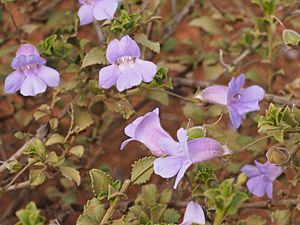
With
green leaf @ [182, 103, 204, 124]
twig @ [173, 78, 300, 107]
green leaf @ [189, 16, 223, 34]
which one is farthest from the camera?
green leaf @ [189, 16, 223, 34]

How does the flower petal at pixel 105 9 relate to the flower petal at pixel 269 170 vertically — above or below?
above

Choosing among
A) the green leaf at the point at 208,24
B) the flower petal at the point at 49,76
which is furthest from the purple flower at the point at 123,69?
the green leaf at the point at 208,24

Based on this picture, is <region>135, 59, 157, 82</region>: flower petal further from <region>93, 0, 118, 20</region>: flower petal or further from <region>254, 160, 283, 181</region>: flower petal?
<region>254, 160, 283, 181</region>: flower petal

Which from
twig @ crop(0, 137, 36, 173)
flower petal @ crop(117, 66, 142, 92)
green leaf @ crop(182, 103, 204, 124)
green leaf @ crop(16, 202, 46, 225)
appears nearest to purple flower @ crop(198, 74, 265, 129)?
green leaf @ crop(182, 103, 204, 124)

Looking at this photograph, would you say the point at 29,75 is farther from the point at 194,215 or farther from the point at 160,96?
the point at 194,215

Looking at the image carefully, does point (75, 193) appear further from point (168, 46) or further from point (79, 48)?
point (168, 46)

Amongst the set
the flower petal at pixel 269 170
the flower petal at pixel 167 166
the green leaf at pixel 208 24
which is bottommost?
the flower petal at pixel 269 170

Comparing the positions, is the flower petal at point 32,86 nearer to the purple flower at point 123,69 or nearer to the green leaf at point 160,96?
the purple flower at point 123,69
